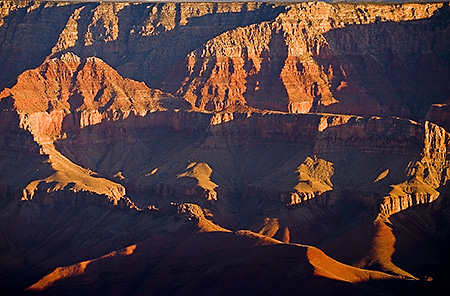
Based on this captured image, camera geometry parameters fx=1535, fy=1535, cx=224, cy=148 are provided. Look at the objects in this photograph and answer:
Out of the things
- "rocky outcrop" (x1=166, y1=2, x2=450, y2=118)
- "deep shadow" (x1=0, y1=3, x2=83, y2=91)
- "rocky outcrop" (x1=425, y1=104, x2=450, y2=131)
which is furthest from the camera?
"deep shadow" (x1=0, y1=3, x2=83, y2=91)

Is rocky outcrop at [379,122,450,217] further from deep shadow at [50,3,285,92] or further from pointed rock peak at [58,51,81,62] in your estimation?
pointed rock peak at [58,51,81,62]

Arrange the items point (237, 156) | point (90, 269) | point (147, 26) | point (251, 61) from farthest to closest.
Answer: point (147, 26) → point (251, 61) → point (237, 156) → point (90, 269)

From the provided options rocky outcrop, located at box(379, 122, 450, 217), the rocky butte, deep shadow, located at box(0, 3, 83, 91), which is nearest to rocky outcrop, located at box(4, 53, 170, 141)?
the rocky butte

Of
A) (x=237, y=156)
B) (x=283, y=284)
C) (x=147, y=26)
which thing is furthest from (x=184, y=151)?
(x=283, y=284)

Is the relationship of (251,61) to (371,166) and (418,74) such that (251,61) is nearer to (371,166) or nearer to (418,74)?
(418,74)

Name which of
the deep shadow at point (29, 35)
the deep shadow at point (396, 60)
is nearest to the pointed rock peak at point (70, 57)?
the deep shadow at point (29, 35)

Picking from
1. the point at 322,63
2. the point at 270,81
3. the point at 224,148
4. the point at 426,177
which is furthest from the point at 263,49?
the point at 426,177

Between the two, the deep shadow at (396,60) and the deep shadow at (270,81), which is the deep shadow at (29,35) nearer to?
the deep shadow at (270,81)

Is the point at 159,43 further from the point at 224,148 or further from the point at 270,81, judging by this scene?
the point at 224,148
